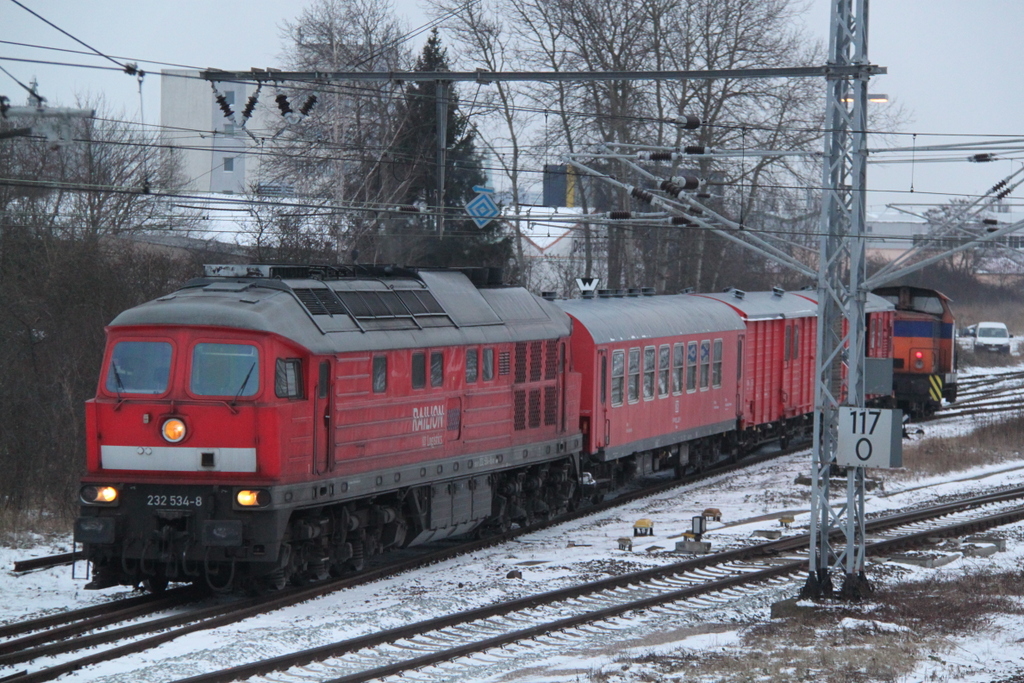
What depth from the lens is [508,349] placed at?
1756 centimetres

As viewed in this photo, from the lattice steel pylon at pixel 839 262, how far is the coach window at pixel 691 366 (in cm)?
985

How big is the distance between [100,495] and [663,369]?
1299cm

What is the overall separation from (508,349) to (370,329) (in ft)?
11.5

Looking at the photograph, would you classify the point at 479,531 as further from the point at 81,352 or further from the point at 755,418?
the point at 755,418

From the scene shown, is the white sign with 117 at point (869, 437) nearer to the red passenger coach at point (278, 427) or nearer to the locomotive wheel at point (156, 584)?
the red passenger coach at point (278, 427)

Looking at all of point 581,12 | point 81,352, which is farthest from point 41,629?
point 581,12

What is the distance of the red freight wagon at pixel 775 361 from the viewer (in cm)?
2744

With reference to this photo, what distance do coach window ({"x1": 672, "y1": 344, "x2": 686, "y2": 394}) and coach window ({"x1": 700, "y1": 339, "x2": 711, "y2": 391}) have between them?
90cm

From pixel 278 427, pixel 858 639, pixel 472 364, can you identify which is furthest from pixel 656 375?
pixel 278 427

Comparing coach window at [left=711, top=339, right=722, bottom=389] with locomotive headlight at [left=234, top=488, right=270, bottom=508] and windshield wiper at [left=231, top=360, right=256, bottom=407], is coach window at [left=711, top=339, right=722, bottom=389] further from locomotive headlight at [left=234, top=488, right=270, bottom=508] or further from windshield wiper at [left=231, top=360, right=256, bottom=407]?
locomotive headlight at [left=234, top=488, right=270, bottom=508]

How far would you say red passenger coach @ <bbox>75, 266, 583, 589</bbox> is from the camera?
41.4 ft

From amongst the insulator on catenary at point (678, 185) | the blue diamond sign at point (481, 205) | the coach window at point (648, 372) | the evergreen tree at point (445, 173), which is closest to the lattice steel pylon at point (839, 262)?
the insulator on catenary at point (678, 185)

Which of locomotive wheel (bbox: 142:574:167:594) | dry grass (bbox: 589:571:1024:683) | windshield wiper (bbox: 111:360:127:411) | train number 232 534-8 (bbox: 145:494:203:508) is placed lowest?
dry grass (bbox: 589:571:1024:683)

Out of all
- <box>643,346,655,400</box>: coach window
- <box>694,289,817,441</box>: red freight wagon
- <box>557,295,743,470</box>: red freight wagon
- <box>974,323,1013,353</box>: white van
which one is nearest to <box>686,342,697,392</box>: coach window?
<box>557,295,743,470</box>: red freight wagon
